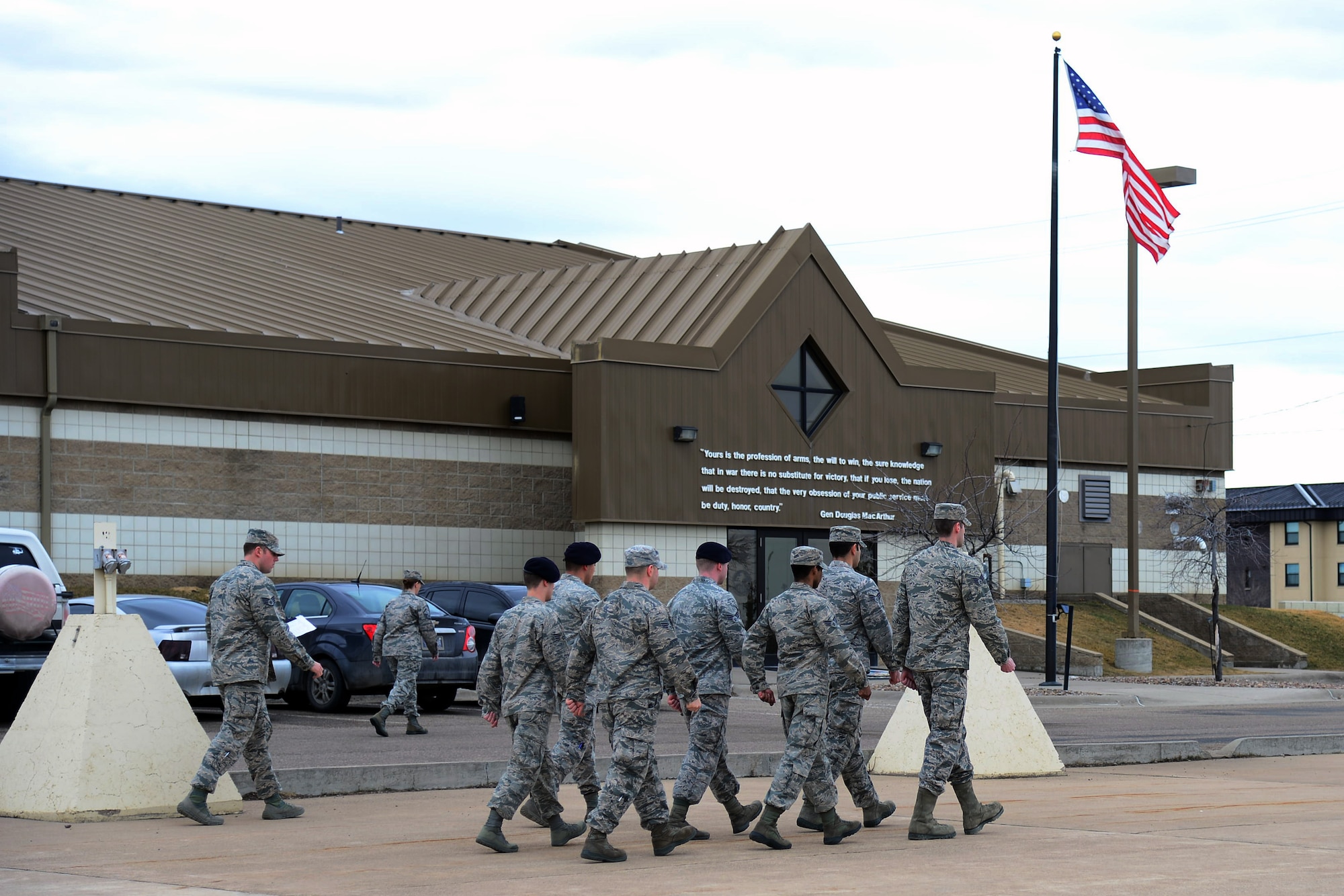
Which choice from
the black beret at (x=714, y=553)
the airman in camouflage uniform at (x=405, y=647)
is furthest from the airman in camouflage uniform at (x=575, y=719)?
the airman in camouflage uniform at (x=405, y=647)

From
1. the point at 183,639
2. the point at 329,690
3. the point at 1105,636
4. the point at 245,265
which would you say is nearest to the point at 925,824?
the point at 183,639

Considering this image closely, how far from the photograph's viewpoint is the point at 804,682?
9969mm

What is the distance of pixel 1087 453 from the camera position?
132ft

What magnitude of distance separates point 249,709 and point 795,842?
3.65 m

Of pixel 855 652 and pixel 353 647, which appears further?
pixel 353 647

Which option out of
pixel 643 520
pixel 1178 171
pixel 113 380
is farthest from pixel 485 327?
pixel 1178 171

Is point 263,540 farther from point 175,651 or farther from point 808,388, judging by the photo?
point 808,388

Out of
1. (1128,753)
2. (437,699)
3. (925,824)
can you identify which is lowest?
(437,699)

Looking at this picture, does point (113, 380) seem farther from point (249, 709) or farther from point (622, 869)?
point (622, 869)

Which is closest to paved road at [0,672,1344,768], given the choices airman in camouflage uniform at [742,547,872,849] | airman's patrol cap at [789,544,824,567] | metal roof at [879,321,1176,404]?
airman in camouflage uniform at [742,547,872,849]

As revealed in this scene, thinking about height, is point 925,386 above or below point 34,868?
above

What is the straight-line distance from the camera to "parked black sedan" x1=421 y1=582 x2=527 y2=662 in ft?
71.7

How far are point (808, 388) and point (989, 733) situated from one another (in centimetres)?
1910

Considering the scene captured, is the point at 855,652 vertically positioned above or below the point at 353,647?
above
